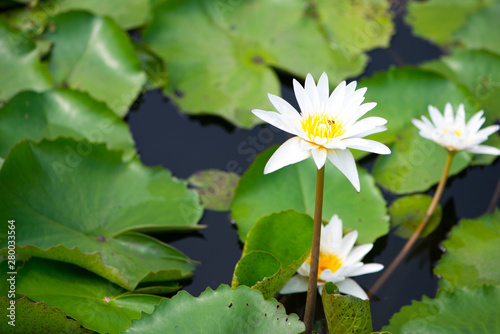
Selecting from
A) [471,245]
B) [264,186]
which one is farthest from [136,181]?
[471,245]

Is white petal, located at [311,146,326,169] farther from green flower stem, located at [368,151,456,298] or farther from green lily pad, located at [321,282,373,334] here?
green flower stem, located at [368,151,456,298]

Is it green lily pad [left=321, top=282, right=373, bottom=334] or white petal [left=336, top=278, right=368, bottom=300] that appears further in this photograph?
white petal [left=336, top=278, right=368, bottom=300]

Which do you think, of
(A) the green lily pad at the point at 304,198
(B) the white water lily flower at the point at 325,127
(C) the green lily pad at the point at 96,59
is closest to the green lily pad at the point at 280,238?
(A) the green lily pad at the point at 304,198

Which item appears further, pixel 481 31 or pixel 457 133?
pixel 481 31

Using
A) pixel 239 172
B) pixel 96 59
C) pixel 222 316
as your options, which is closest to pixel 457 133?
pixel 239 172

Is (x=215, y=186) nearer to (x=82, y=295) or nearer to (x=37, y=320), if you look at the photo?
(x=82, y=295)

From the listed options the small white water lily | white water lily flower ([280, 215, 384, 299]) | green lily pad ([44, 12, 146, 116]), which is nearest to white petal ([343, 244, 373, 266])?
white water lily flower ([280, 215, 384, 299])
